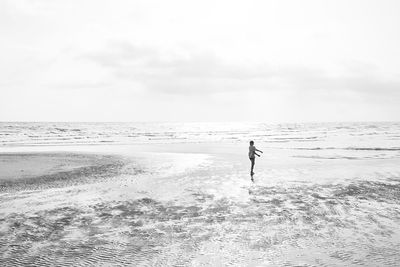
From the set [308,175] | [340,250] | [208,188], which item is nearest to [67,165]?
[208,188]

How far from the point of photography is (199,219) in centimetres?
1120

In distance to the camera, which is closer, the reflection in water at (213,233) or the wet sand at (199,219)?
the reflection in water at (213,233)

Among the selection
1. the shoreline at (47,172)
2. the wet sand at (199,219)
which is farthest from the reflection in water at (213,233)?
the shoreline at (47,172)

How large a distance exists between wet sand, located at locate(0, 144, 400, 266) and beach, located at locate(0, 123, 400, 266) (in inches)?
1.1

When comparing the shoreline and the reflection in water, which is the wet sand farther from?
the shoreline

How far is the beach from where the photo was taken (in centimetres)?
812

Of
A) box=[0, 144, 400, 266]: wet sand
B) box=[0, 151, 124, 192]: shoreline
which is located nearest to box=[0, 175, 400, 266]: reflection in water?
box=[0, 144, 400, 266]: wet sand

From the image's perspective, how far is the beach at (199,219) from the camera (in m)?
8.12

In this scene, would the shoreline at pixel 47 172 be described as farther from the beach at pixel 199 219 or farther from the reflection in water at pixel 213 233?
the reflection in water at pixel 213 233

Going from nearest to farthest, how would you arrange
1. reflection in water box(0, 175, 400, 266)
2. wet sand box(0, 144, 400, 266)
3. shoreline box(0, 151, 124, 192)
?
reflection in water box(0, 175, 400, 266) < wet sand box(0, 144, 400, 266) < shoreline box(0, 151, 124, 192)

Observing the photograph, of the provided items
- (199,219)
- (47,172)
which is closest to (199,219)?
(199,219)

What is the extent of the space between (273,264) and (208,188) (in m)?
9.02

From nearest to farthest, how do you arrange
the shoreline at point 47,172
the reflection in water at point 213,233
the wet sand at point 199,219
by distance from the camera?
the reflection in water at point 213,233 < the wet sand at point 199,219 < the shoreline at point 47,172

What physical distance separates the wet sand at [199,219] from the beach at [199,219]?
0.03m
